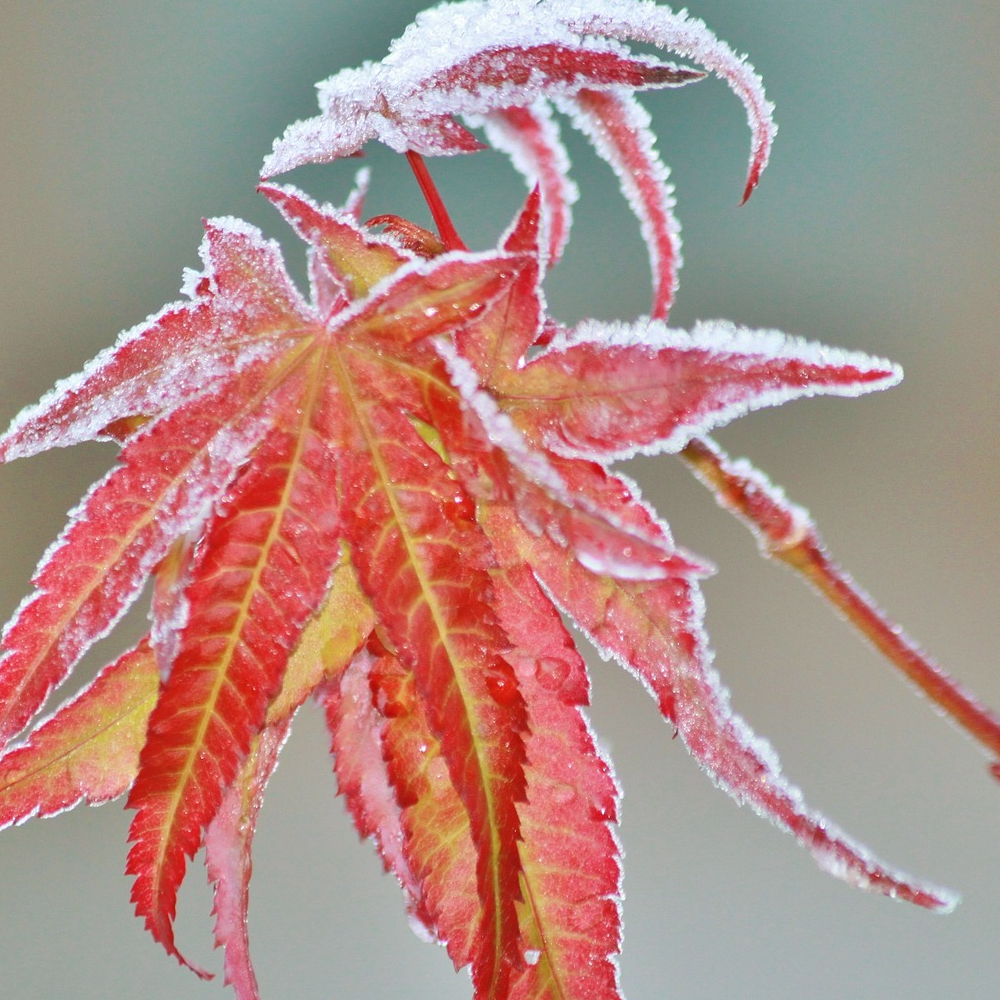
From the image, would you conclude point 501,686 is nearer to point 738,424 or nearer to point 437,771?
point 437,771

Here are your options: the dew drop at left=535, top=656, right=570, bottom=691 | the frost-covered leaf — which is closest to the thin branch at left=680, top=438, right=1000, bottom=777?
the dew drop at left=535, top=656, right=570, bottom=691

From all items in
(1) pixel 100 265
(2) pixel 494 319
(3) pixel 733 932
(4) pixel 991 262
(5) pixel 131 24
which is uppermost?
(5) pixel 131 24

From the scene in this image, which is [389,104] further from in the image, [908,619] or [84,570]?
[908,619]

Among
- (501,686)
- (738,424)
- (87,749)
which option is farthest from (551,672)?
(738,424)

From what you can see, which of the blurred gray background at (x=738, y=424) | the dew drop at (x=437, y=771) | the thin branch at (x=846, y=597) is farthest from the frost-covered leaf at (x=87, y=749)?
the blurred gray background at (x=738, y=424)

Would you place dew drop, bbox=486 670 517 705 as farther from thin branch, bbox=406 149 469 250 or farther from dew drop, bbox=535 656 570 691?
thin branch, bbox=406 149 469 250

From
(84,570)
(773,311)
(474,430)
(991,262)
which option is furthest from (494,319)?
(991,262)
